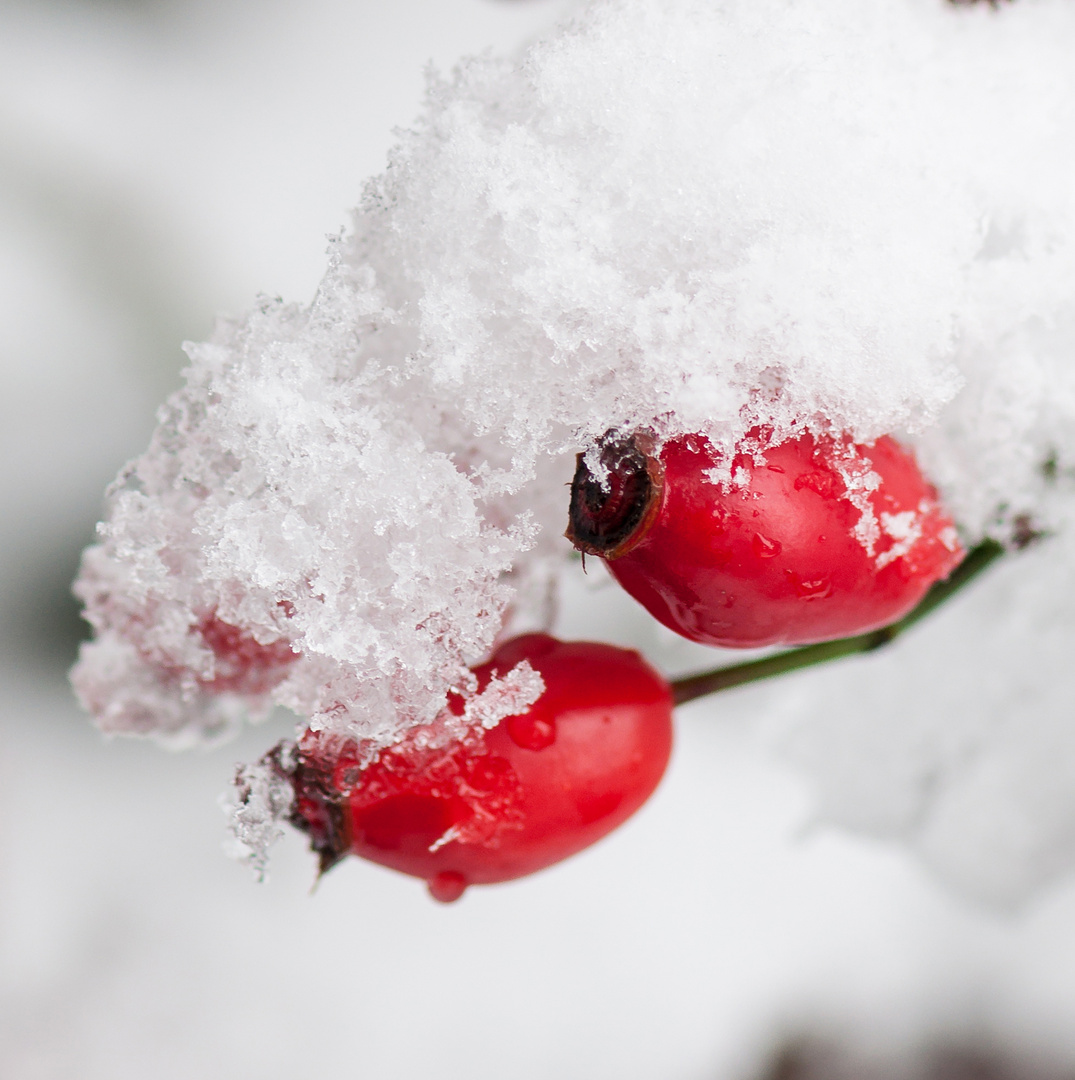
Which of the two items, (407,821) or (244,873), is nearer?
(407,821)

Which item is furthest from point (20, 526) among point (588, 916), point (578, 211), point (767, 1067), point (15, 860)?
point (767, 1067)

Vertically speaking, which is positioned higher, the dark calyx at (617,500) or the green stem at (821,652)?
the dark calyx at (617,500)

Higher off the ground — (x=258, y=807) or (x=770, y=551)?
(x=770, y=551)

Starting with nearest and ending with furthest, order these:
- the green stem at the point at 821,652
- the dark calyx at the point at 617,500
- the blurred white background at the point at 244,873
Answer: the dark calyx at the point at 617,500, the green stem at the point at 821,652, the blurred white background at the point at 244,873

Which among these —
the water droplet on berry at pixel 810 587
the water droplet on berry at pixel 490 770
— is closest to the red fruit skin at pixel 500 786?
the water droplet on berry at pixel 490 770

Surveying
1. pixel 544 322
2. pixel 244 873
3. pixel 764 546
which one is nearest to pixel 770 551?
pixel 764 546

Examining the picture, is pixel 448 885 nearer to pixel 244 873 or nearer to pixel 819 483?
pixel 819 483

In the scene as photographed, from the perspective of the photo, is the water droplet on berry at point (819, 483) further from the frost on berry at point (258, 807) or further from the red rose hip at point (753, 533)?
the frost on berry at point (258, 807)
